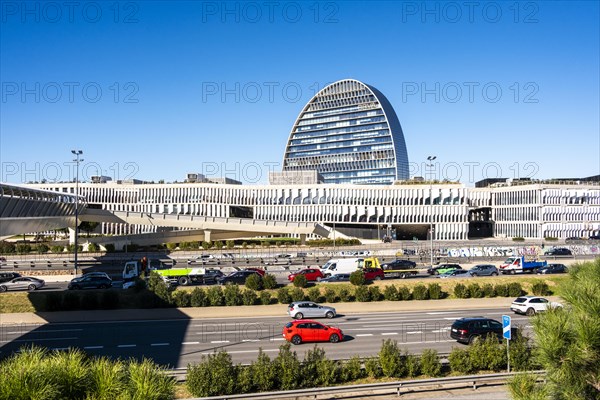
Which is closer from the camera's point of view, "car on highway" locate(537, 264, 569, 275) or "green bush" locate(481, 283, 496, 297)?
"green bush" locate(481, 283, 496, 297)

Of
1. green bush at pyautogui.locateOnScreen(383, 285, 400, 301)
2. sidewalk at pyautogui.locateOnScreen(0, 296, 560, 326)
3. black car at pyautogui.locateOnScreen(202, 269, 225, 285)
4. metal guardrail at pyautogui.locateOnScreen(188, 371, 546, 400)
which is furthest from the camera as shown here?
black car at pyautogui.locateOnScreen(202, 269, 225, 285)

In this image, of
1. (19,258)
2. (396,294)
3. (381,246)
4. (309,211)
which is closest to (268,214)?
(309,211)

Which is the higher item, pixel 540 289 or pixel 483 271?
pixel 483 271

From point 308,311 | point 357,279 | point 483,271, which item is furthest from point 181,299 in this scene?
point 483,271

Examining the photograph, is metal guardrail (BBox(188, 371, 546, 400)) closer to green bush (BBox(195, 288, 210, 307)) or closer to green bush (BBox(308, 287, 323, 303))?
green bush (BBox(308, 287, 323, 303))

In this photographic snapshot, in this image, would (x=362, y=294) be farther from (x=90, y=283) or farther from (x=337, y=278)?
(x=90, y=283)

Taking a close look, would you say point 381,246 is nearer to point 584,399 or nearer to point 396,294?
point 396,294

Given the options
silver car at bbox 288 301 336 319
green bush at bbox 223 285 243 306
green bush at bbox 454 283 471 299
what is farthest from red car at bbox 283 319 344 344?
green bush at bbox 454 283 471 299

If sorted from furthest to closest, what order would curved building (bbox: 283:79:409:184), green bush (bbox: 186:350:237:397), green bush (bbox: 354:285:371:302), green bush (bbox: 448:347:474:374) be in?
1. curved building (bbox: 283:79:409:184)
2. green bush (bbox: 354:285:371:302)
3. green bush (bbox: 448:347:474:374)
4. green bush (bbox: 186:350:237:397)
